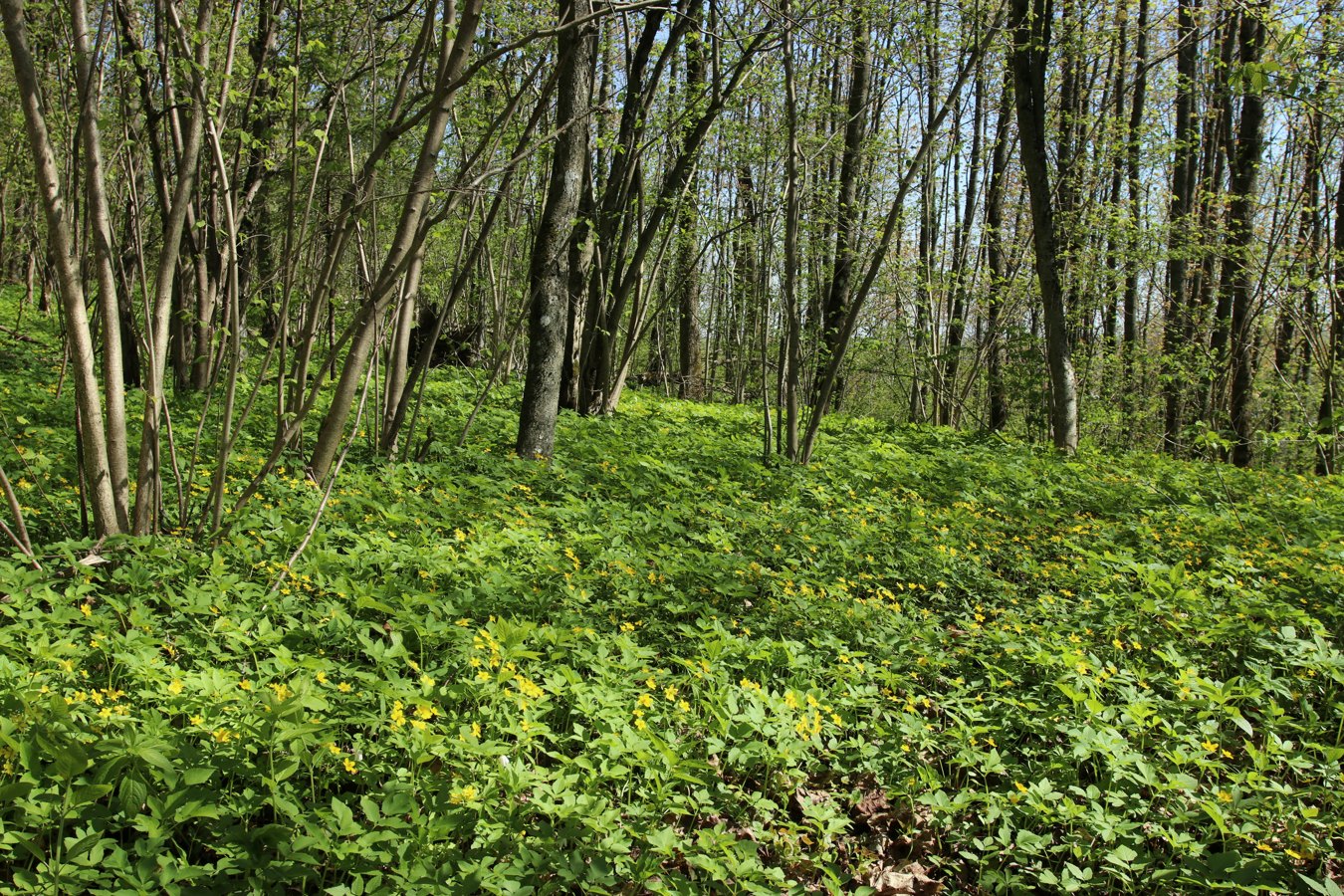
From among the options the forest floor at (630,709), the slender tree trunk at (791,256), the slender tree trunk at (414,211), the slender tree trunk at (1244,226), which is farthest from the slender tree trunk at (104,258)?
the slender tree trunk at (1244,226)

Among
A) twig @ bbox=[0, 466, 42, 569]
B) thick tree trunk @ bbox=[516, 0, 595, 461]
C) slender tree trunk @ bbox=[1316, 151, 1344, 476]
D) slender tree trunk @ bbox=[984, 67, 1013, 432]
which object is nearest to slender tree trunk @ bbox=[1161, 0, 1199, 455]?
slender tree trunk @ bbox=[1316, 151, 1344, 476]

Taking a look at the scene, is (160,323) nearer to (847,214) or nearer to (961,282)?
(847,214)

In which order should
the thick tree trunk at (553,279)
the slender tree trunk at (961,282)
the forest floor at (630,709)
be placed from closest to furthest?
the forest floor at (630,709) < the thick tree trunk at (553,279) < the slender tree trunk at (961,282)

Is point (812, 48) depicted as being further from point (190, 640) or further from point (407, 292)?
point (190, 640)

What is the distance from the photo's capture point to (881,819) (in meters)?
2.79

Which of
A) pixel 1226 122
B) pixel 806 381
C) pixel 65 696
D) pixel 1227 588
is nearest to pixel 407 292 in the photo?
pixel 65 696

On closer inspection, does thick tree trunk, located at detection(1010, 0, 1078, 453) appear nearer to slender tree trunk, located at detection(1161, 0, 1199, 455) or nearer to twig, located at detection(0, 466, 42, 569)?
slender tree trunk, located at detection(1161, 0, 1199, 455)

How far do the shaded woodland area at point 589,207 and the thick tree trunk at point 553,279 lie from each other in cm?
3

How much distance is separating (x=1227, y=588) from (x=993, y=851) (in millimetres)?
2572

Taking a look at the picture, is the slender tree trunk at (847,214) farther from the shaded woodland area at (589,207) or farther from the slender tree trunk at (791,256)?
the slender tree trunk at (791,256)

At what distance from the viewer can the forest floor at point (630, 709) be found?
2.10 metres

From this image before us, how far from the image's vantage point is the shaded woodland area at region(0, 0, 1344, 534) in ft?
11.9

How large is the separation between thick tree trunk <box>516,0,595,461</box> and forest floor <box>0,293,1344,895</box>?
1514mm

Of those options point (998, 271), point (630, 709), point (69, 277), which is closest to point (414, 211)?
point (69, 277)
